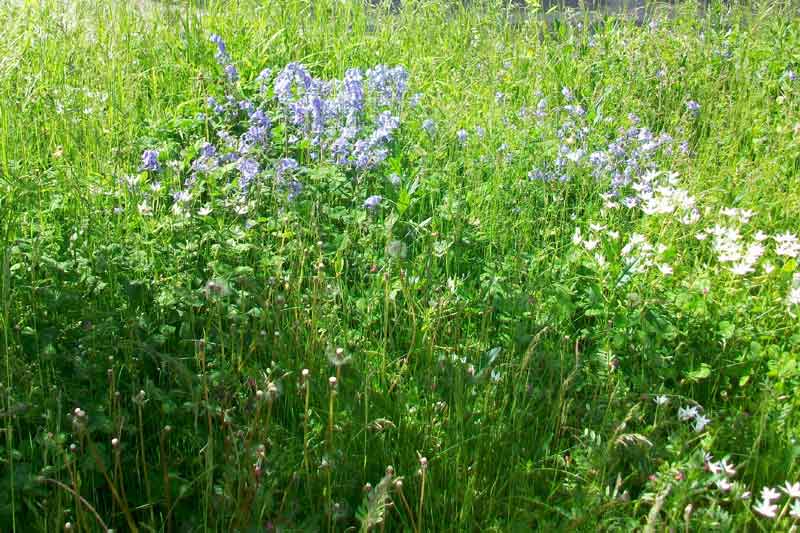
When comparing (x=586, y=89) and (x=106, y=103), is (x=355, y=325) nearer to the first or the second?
(x=106, y=103)

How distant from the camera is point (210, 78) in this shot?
12.2 feet

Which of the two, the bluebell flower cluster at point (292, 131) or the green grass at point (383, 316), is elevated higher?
the bluebell flower cluster at point (292, 131)

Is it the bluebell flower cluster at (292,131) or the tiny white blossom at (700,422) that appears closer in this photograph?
the tiny white blossom at (700,422)

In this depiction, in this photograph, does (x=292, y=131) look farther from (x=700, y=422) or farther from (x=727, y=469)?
(x=727, y=469)

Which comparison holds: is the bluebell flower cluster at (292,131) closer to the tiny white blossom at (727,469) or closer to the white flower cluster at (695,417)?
the white flower cluster at (695,417)

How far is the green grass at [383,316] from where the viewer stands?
1.93 metres

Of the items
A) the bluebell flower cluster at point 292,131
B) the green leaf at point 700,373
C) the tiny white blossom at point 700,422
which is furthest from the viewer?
the bluebell flower cluster at point 292,131

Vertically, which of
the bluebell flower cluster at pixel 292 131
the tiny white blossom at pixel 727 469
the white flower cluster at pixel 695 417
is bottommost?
the white flower cluster at pixel 695 417

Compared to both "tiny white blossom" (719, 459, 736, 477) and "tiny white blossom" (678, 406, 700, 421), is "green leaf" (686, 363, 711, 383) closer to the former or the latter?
"tiny white blossom" (678, 406, 700, 421)

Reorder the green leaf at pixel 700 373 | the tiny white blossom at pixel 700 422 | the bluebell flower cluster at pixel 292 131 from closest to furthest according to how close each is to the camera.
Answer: the tiny white blossom at pixel 700 422 < the green leaf at pixel 700 373 < the bluebell flower cluster at pixel 292 131

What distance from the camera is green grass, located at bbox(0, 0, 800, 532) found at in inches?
76.0

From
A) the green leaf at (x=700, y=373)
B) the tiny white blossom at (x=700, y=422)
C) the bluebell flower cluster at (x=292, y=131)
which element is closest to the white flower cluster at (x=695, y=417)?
the tiny white blossom at (x=700, y=422)

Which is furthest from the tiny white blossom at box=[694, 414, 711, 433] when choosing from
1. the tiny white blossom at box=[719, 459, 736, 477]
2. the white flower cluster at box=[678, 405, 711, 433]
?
the tiny white blossom at box=[719, 459, 736, 477]

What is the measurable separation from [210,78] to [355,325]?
1.64m
